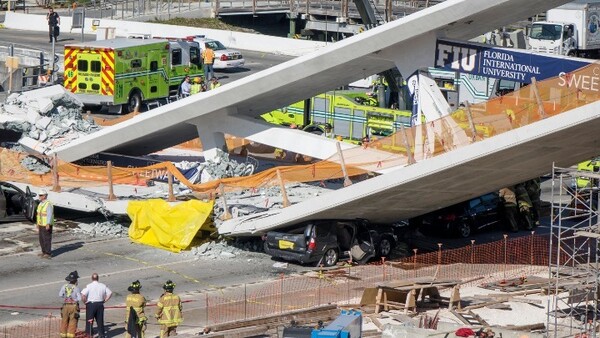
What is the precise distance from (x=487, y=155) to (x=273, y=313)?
18.9 feet

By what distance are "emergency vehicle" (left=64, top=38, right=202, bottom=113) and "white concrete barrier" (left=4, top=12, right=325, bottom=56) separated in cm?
1797

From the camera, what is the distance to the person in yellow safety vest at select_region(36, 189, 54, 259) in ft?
95.5

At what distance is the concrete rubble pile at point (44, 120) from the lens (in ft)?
118

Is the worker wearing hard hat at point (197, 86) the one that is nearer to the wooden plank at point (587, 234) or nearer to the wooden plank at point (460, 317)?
the wooden plank at point (460, 317)

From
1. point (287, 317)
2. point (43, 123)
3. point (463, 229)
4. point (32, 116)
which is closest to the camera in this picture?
point (287, 317)

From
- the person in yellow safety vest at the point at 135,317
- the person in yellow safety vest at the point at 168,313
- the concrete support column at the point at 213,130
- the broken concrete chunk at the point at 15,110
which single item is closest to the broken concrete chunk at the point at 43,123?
the broken concrete chunk at the point at 15,110

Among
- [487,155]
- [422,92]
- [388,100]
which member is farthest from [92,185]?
[388,100]

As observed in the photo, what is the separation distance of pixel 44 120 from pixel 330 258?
10604mm

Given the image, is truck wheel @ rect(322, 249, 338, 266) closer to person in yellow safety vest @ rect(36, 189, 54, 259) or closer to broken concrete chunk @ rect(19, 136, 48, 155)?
person in yellow safety vest @ rect(36, 189, 54, 259)

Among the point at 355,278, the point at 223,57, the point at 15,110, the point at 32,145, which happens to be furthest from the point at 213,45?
the point at 355,278

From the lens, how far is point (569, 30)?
61625 millimetres

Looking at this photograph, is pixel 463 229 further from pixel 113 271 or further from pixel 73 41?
pixel 73 41

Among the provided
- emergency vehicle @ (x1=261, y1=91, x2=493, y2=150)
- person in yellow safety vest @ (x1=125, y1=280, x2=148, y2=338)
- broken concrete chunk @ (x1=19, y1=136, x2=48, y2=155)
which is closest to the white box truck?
emergency vehicle @ (x1=261, y1=91, x2=493, y2=150)

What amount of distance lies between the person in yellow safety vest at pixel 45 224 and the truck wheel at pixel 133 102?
17.7 metres
